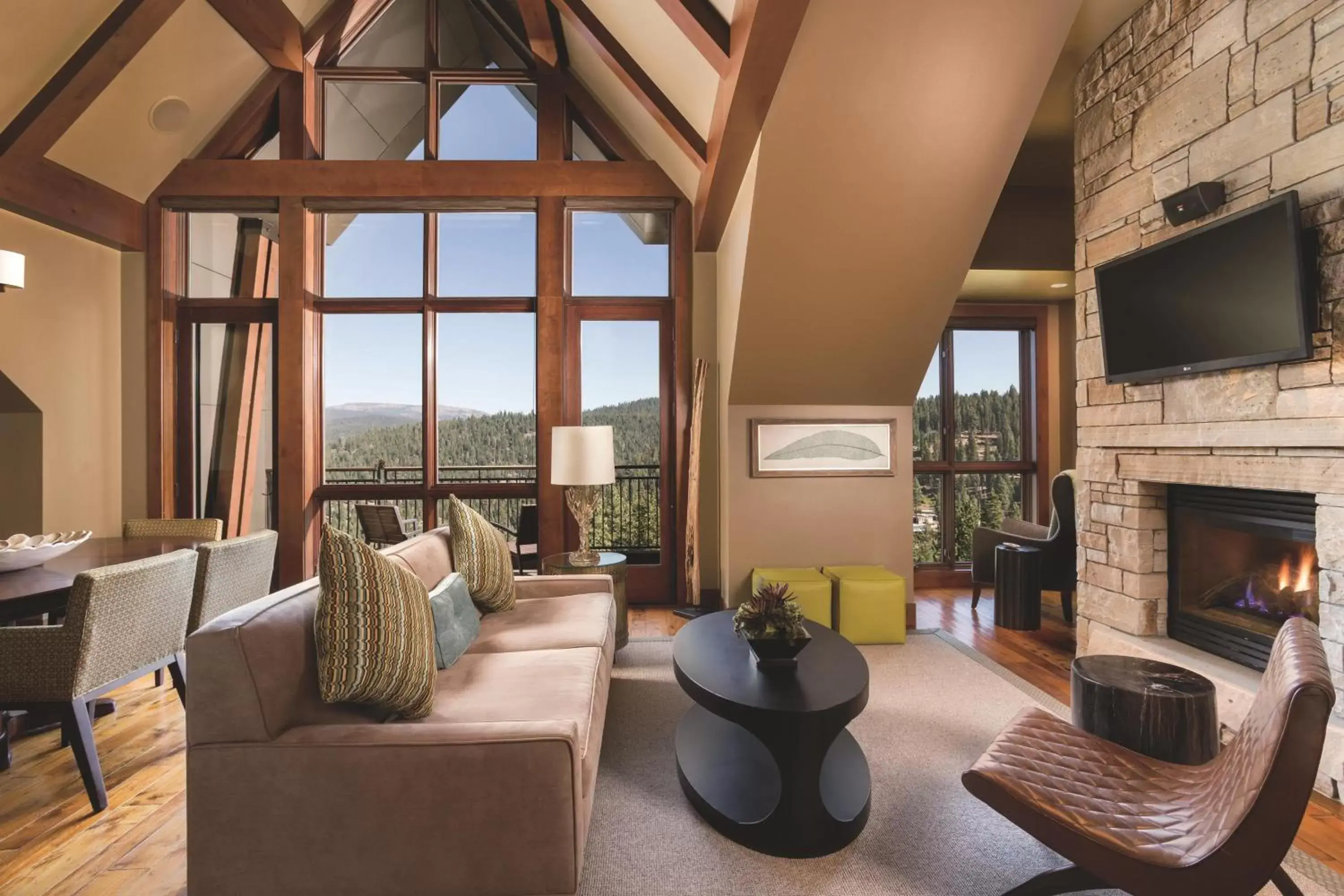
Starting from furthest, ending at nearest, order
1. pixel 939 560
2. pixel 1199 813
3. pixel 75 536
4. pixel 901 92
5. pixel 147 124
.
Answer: pixel 939 560 < pixel 147 124 < pixel 75 536 < pixel 901 92 < pixel 1199 813

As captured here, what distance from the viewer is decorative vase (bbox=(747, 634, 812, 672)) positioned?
2.13 meters

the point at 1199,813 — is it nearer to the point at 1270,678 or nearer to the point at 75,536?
the point at 1270,678

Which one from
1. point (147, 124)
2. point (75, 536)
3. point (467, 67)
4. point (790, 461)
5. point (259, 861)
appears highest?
point (467, 67)

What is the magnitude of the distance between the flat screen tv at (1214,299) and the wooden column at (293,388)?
4924mm

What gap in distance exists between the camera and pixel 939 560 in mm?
5301

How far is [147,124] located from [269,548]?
3154 millimetres

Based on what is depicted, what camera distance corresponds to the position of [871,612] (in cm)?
373

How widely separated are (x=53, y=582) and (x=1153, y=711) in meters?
3.63

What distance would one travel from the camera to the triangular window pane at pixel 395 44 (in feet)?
15.5

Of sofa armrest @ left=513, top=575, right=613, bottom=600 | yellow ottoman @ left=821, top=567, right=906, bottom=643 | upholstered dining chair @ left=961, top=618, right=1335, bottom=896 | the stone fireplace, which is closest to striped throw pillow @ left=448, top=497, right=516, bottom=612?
sofa armrest @ left=513, top=575, right=613, bottom=600

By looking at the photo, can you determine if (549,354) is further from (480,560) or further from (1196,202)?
(1196,202)

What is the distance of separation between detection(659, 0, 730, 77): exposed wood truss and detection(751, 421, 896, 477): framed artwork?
7.09 ft

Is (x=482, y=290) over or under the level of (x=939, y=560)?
over

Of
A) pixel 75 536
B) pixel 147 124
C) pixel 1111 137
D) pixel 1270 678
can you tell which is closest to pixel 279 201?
pixel 147 124
